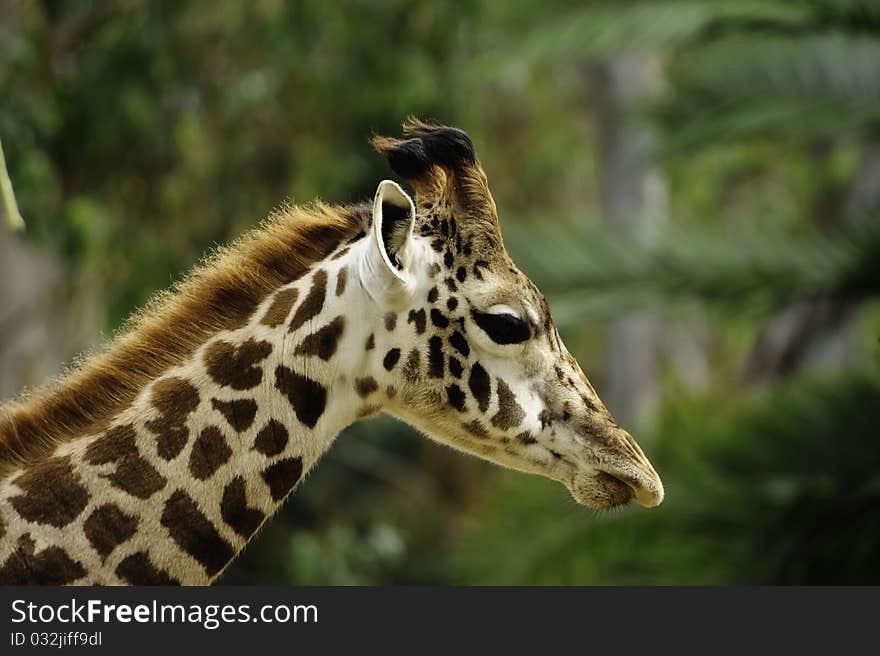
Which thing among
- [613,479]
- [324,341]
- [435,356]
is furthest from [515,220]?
[324,341]

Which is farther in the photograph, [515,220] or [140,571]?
[515,220]

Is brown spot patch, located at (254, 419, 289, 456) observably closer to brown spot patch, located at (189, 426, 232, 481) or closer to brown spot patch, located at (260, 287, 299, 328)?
brown spot patch, located at (189, 426, 232, 481)

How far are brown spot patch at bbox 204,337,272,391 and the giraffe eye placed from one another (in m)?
0.72

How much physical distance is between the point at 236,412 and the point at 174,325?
0.38 m

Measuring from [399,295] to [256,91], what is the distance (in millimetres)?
8109

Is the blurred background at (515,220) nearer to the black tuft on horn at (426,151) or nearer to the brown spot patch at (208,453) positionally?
the black tuft on horn at (426,151)

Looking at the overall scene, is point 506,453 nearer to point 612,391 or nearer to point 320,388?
point 320,388

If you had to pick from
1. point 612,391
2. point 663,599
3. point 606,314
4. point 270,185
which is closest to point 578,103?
point 612,391

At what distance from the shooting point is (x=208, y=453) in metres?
4.61

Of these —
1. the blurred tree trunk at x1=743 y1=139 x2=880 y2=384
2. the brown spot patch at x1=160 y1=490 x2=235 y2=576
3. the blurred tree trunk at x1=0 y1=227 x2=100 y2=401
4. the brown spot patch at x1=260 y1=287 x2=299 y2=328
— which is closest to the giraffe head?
the brown spot patch at x1=260 y1=287 x2=299 y2=328

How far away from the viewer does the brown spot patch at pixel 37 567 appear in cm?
430

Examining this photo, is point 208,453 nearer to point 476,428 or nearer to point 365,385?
point 365,385

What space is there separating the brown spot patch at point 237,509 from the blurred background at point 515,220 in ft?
16.8

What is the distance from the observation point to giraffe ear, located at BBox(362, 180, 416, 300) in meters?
4.55
